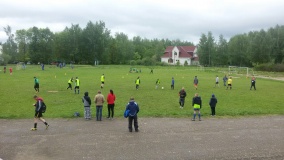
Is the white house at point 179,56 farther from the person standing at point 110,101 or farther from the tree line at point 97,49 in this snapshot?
the person standing at point 110,101

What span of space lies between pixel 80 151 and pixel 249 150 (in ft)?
21.6

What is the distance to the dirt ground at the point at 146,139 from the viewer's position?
420 inches

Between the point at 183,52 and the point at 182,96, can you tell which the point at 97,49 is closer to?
the point at 183,52

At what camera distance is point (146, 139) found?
12.6 m

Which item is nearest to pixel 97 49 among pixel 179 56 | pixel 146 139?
pixel 179 56

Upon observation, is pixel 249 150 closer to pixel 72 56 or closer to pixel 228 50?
pixel 72 56

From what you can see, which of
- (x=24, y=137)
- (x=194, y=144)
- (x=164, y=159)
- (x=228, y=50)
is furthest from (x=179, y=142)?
(x=228, y=50)

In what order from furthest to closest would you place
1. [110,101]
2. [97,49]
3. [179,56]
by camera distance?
[179,56] → [97,49] → [110,101]

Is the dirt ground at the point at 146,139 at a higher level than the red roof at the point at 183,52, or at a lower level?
lower

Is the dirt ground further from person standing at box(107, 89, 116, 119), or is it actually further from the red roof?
the red roof

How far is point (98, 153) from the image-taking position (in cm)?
1077

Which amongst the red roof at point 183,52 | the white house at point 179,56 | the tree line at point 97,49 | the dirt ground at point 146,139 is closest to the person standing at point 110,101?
the dirt ground at point 146,139

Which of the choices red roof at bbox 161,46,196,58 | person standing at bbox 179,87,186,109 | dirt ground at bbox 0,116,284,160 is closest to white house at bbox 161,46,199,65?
red roof at bbox 161,46,196,58

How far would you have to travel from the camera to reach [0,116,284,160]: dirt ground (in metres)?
10.7
